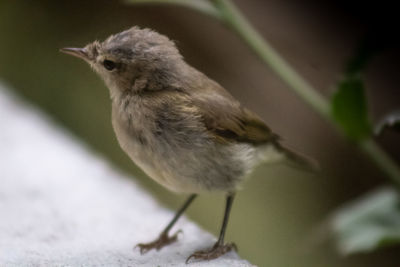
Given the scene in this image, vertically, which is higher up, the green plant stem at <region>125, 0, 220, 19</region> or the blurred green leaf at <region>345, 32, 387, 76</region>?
the blurred green leaf at <region>345, 32, 387, 76</region>

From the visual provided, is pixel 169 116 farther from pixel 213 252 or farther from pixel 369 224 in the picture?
pixel 369 224

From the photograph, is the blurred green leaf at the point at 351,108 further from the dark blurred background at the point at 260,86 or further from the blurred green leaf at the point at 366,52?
the dark blurred background at the point at 260,86

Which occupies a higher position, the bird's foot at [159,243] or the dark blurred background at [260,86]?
the dark blurred background at [260,86]

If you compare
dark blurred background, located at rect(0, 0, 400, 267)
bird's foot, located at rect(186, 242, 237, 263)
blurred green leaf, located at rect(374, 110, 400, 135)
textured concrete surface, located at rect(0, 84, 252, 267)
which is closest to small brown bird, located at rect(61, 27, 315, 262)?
bird's foot, located at rect(186, 242, 237, 263)

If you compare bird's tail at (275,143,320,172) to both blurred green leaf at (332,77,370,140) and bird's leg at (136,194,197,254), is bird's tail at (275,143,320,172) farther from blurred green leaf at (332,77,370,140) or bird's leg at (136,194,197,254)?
bird's leg at (136,194,197,254)

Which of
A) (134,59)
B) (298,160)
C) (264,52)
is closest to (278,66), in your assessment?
(264,52)

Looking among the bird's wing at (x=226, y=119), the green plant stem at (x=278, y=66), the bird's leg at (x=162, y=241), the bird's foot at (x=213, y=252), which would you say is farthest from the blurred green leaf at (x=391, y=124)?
the bird's leg at (x=162, y=241)
